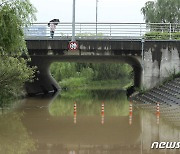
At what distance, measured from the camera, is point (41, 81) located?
135 ft

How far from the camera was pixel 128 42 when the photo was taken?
93.2 ft

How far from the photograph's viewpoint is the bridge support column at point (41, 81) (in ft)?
121

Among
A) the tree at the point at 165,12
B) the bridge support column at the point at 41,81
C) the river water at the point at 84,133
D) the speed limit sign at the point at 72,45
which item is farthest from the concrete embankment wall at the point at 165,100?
the tree at the point at 165,12

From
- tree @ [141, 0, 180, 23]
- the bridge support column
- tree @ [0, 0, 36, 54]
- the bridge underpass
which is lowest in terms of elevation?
the bridge support column

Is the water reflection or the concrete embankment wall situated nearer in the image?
the water reflection

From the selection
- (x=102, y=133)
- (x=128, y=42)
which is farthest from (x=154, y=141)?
(x=128, y=42)

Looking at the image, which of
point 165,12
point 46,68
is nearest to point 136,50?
point 46,68

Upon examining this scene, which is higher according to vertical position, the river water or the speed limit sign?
the speed limit sign

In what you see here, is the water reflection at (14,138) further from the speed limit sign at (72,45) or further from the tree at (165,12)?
the tree at (165,12)

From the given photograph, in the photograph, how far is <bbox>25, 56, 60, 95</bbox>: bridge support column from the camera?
37.0 m

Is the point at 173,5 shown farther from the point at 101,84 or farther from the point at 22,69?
Result: the point at 22,69

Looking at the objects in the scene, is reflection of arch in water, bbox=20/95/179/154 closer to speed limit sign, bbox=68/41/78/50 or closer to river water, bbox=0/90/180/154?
river water, bbox=0/90/180/154

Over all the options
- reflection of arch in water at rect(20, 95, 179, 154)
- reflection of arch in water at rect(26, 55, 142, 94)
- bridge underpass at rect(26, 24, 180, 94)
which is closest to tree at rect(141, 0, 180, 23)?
reflection of arch in water at rect(26, 55, 142, 94)

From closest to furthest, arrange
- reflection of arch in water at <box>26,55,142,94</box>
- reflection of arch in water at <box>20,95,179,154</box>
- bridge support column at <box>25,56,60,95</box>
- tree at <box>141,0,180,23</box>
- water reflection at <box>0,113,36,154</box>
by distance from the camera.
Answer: water reflection at <box>0,113,36,154</box> < reflection of arch in water at <box>20,95,179,154</box> < reflection of arch in water at <box>26,55,142,94</box> < bridge support column at <box>25,56,60,95</box> < tree at <box>141,0,180,23</box>
